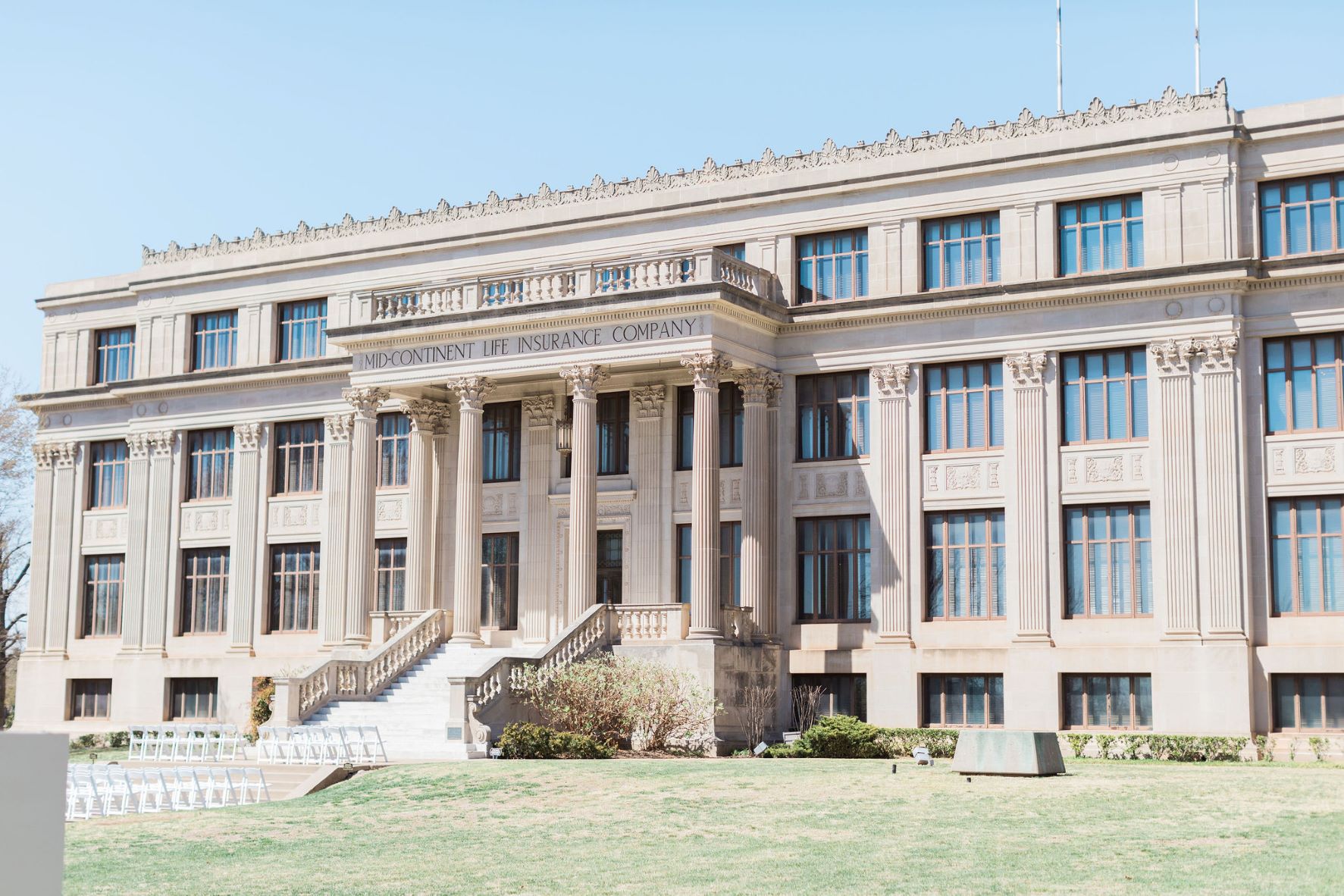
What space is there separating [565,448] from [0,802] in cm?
3548

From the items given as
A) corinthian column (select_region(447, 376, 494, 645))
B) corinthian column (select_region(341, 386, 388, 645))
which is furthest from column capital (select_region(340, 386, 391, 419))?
corinthian column (select_region(447, 376, 494, 645))

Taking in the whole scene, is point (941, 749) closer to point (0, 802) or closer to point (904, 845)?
point (904, 845)

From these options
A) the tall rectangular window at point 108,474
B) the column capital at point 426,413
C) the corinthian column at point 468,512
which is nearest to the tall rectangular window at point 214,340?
the tall rectangular window at point 108,474

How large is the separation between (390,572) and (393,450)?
358 cm

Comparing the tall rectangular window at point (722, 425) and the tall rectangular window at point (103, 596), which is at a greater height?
the tall rectangular window at point (722, 425)

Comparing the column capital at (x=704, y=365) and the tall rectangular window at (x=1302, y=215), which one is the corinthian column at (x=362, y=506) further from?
the tall rectangular window at (x=1302, y=215)

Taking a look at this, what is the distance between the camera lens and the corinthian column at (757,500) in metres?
38.6

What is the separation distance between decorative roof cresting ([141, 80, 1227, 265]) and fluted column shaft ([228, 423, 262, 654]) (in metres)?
6.25

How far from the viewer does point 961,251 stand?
3925 centimetres

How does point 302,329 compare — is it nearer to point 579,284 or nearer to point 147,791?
point 579,284

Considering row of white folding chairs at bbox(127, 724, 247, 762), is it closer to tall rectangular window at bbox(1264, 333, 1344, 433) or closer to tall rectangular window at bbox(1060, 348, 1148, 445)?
tall rectangular window at bbox(1060, 348, 1148, 445)

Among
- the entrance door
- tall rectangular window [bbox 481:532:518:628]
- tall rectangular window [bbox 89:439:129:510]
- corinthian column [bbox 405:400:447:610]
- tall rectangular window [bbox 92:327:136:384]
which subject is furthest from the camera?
tall rectangular window [bbox 92:327:136:384]

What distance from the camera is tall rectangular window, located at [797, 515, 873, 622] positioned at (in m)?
39.3

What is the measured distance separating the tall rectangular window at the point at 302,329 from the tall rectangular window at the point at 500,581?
29.3 ft
